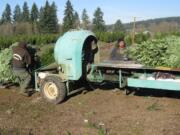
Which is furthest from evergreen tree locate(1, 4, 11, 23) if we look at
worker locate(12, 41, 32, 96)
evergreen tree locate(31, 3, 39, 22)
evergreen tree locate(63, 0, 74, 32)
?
worker locate(12, 41, 32, 96)

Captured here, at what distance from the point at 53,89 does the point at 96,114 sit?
6.85 ft

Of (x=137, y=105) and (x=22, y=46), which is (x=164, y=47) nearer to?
(x=137, y=105)

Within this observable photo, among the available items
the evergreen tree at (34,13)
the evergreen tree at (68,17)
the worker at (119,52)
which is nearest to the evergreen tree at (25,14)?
the evergreen tree at (34,13)

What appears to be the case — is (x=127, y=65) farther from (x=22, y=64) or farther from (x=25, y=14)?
(x=25, y=14)

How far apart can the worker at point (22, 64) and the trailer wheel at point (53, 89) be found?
42.1 inches

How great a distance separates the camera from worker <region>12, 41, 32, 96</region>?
11.7 metres

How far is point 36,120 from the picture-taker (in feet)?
28.3

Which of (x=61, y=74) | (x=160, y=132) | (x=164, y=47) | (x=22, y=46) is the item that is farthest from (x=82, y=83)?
(x=160, y=132)

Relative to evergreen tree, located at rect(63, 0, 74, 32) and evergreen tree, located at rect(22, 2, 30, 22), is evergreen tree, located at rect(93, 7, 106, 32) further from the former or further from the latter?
evergreen tree, located at rect(22, 2, 30, 22)

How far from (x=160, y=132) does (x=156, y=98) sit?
3.05 meters

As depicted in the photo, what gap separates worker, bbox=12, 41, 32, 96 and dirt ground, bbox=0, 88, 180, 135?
341 mm

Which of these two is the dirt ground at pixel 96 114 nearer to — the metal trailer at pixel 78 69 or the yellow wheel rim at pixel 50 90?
the yellow wheel rim at pixel 50 90

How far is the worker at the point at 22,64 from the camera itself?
11656mm

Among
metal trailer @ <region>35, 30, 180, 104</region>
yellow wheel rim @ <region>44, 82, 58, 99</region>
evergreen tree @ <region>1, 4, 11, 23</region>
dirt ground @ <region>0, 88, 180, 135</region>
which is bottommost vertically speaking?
dirt ground @ <region>0, 88, 180, 135</region>
